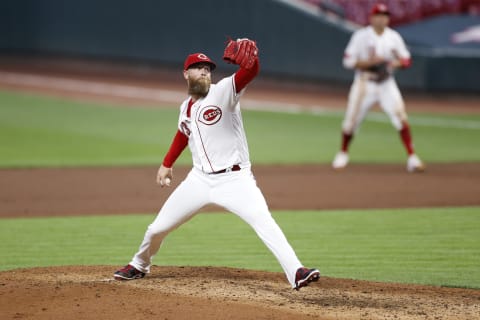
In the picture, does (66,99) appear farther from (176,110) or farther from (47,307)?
(47,307)

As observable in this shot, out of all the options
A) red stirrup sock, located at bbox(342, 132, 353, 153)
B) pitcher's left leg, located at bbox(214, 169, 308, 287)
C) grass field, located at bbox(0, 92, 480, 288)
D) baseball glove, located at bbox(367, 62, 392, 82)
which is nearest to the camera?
pitcher's left leg, located at bbox(214, 169, 308, 287)

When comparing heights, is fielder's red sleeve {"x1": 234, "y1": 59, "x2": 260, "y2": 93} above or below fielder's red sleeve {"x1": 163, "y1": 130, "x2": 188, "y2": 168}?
above

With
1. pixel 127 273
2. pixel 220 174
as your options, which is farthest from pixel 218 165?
pixel 127 273

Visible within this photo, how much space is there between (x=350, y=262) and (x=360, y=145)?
8436mm

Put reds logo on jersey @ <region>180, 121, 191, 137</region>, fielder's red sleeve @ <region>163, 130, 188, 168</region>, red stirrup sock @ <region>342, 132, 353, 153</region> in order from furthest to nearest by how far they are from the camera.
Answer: red stirrup sock @ <region>342, 132, 353, 153</region> → fielder's red sleeve @ <region>163, 130, 188, 168</region> → reds logo on jersey @ <region>180, 121, 191, 137</region>

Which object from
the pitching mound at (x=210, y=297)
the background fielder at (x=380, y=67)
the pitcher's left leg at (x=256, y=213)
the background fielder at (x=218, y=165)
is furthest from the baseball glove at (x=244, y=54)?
the background fielder at (x=380, y=67)

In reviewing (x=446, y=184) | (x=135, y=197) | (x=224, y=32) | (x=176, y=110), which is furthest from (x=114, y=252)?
(x=224, y=32)

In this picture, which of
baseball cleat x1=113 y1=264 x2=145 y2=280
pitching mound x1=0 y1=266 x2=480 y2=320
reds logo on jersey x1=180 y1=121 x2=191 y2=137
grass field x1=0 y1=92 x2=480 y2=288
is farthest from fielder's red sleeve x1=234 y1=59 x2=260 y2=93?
grass field x1=0 y1=92 x2=480 y2=288

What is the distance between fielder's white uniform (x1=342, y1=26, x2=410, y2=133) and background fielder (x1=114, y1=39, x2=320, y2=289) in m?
6.97

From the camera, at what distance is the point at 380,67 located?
45.3ft

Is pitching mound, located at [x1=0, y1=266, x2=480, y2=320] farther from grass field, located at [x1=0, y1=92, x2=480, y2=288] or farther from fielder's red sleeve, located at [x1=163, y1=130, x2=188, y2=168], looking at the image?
fielder's red sleeve, located at [x1=163, y1=130, x2=188, y2=168]

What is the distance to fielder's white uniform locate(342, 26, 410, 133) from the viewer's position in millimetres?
13789

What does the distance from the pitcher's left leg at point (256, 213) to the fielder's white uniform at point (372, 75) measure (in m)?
7.09

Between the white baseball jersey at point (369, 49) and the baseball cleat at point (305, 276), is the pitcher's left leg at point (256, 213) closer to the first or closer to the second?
the baseball cleat at point (305, 276)
